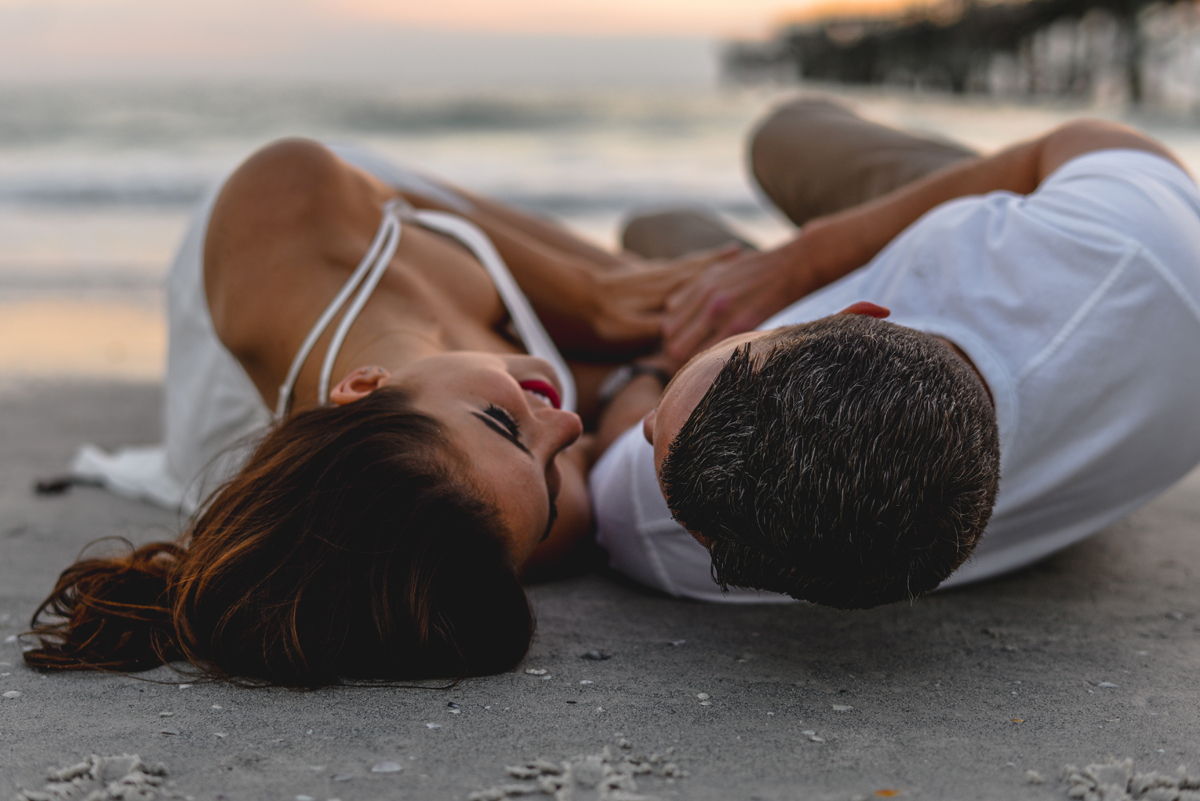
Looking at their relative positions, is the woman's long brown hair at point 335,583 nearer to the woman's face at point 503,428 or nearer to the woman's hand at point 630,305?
the woman's face at point 503,428

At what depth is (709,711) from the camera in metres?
1.47

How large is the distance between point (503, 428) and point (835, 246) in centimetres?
111

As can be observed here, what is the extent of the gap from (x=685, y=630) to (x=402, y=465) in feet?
2.04

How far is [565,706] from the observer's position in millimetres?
1492

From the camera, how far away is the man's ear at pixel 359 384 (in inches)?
69.6

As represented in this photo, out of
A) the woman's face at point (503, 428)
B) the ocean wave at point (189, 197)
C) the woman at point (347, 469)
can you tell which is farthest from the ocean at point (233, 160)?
the woman's face at point (503, 428)

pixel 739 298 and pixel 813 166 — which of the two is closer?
pixel 739 298

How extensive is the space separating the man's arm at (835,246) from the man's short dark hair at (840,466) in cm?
A: 98

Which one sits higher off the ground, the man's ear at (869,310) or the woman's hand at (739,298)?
the man's ear at (869,310)

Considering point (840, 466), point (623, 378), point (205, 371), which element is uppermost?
point (840, 466)

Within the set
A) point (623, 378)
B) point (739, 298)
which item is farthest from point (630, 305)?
point (739, 298)

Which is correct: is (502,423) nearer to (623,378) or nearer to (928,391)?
(928,391)

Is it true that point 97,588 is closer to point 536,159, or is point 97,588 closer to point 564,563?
point 564,563

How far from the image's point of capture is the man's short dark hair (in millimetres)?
1292
